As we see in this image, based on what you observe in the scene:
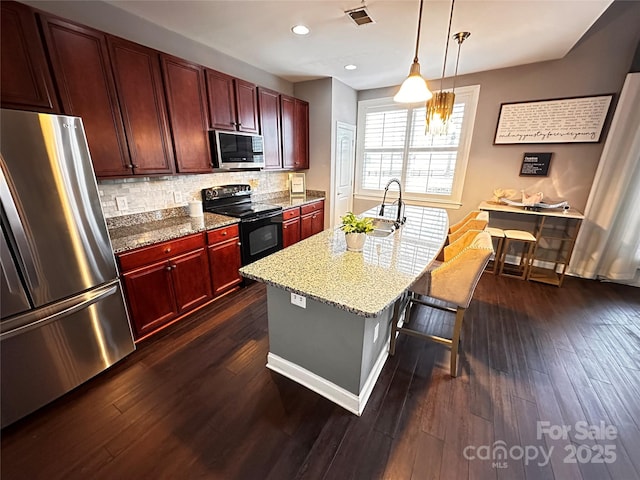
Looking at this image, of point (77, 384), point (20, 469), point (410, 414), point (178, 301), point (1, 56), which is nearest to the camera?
point (20, 469)

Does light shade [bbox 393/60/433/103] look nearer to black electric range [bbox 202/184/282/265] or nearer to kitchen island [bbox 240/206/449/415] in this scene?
kitchen island [bbox 240/206/449/415]

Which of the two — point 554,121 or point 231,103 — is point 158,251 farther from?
point 554,121

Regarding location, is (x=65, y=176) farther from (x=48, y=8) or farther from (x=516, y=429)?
(x=516, y=429)

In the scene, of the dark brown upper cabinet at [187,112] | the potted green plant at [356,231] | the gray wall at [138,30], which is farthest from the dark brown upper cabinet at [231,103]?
the potted green plant at [356,231]

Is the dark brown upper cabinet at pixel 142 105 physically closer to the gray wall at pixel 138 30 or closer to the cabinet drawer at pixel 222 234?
the gray wall at pixel 138 30

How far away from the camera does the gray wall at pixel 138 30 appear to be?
1.91 m

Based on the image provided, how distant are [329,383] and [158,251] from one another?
166 cm

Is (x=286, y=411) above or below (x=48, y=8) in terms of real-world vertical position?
below

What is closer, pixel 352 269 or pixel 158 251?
pixel 352 269

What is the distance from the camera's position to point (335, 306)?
1.21 m

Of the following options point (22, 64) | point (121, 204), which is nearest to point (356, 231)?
point (121, 204)

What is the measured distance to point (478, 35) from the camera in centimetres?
244

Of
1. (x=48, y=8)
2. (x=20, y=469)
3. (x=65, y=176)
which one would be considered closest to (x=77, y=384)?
(x=20, y=469)

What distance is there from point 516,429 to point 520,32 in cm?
324
